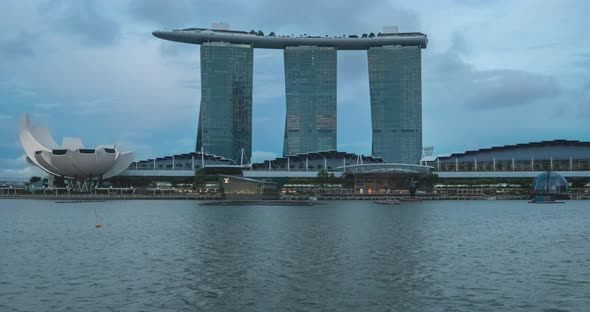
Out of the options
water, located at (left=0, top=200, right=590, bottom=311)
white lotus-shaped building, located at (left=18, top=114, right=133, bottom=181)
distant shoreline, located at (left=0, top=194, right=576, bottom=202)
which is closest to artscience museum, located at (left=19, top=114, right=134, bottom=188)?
white lotus-shaped building, located at (left=18, top=114, right=133, bottom=181)

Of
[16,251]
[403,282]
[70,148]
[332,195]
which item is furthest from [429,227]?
[70,148]

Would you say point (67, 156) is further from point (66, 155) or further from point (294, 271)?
point (294, 271)

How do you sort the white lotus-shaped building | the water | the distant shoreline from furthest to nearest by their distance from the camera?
the white lotus-shaped building < the distant shoreline < the water

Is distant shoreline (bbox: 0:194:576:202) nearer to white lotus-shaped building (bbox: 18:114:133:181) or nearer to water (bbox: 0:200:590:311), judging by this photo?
white lotus-shaped building (bbox: 18:114:133:181)

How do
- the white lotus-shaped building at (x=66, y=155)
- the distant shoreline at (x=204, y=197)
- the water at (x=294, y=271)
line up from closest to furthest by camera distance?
the water at (x=294, y=271) → the distant shoreline at (x=204, y=197) → the white lotus-shaped building at (x=66, y=155)

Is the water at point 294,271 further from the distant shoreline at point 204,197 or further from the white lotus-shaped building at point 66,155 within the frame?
the white lotus-shaped building at point 66,155

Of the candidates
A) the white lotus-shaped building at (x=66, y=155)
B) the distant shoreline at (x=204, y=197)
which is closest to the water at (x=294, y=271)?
the distant shoreline at (x=204, y=197)
